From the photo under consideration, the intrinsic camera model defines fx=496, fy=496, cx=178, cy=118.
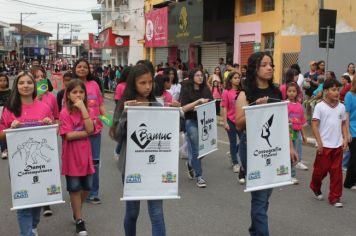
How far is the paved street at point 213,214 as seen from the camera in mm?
5411

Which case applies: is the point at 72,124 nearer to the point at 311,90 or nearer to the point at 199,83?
the point at 199,83

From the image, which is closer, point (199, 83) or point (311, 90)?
point (199, 83)

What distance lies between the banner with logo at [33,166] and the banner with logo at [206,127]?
10.3ft

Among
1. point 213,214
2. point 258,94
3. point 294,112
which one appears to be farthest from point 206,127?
point 258,94

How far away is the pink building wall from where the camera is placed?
20.7 m

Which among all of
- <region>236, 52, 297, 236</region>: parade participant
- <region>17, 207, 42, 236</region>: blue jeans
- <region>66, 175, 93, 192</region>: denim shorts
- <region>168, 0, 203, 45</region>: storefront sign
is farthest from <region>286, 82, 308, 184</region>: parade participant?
<region>168, 0, 203, 45</region>: storefront sign

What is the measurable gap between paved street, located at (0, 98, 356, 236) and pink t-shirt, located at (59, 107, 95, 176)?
0.76 meters

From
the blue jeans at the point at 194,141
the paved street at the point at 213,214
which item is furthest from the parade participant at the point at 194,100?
the paved street at the point at 213,214

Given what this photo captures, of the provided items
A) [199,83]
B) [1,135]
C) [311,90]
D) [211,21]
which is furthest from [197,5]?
[1,135]

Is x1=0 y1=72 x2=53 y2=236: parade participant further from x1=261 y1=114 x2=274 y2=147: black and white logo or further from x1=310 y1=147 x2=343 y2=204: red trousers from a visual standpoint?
x1=310 y1=147 x2=343 y2=204: red trousers

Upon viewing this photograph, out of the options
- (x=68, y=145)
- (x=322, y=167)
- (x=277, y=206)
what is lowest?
(x=277, y=206)

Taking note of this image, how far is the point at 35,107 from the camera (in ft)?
15.6

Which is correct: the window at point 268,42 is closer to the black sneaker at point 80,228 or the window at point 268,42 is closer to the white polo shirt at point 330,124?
the white polo shirt at point 330,124

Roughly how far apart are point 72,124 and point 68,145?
0.74 feet
